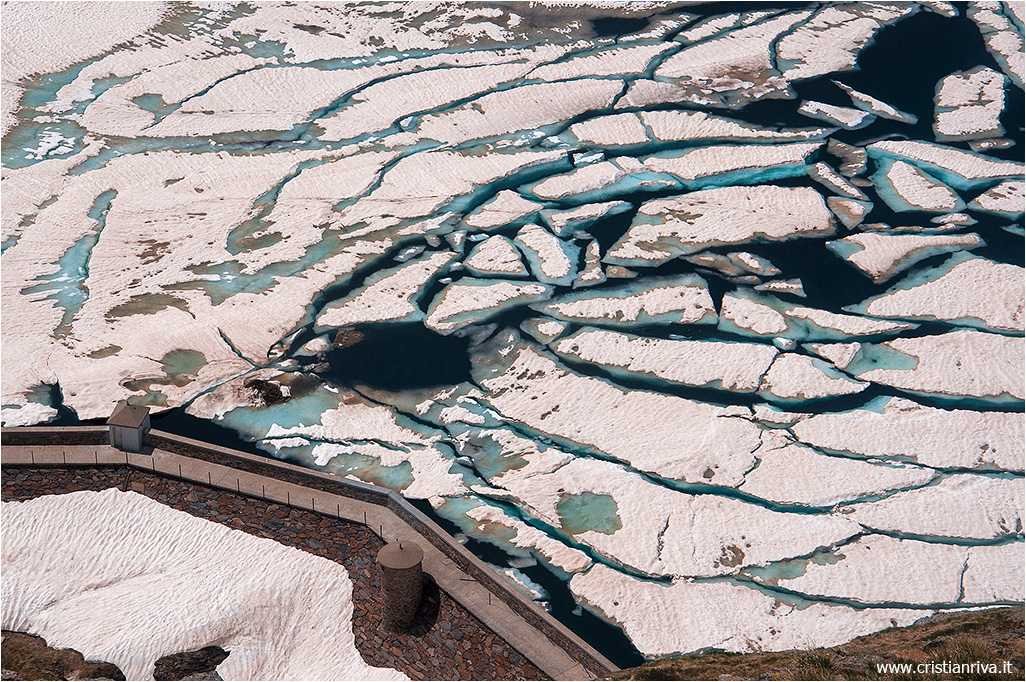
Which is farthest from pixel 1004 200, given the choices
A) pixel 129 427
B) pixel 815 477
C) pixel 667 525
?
pixel 129 427

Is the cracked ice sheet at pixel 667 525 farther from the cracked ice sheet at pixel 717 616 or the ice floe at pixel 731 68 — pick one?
the ice floe at pixel 731 68

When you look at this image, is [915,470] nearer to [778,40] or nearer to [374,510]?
[374,510]

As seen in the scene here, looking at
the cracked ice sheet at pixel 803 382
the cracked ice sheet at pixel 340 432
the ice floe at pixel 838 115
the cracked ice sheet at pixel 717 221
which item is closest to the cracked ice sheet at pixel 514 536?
the cracked ice sheet at pixel 340 432

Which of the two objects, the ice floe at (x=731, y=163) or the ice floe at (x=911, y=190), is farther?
the ice floe at (x=731, y=163)

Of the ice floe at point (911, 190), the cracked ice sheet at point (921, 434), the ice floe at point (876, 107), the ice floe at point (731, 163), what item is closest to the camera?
the cracked ice sheet at point (921, 434)

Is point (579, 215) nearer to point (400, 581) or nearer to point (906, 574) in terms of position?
point (906, 574)

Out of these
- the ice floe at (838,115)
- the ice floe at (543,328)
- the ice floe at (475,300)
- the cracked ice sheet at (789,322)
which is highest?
the ice floe at (838,115)

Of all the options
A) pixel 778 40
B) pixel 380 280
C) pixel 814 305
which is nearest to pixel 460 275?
pixel 380 280
